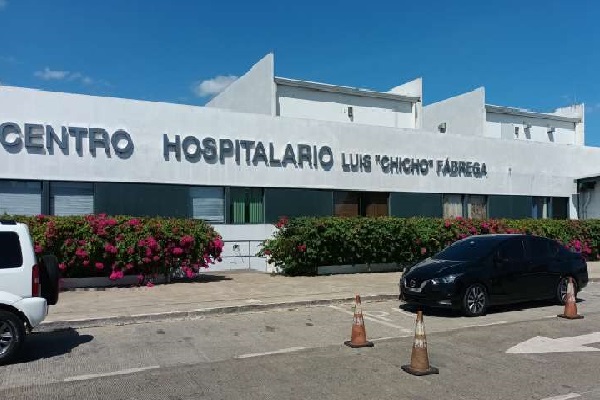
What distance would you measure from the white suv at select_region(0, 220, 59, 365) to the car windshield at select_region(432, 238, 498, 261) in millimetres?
7519

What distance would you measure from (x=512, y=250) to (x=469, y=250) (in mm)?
874

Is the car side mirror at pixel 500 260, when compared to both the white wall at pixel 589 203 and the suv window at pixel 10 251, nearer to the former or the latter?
the suv window at pixel 10 251

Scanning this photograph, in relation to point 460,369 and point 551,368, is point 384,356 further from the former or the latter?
point 551,368

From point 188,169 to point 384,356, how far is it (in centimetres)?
1117

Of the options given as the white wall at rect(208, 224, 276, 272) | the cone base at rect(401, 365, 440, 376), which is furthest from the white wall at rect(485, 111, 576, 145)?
the cone base at rect(401, 365, 440, 376)

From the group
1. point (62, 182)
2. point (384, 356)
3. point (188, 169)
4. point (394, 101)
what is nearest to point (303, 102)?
point (394, 101)

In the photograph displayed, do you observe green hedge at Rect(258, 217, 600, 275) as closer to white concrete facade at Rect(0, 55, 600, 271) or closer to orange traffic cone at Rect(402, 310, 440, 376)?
white concrete facade at Rect(0, 55, 600, 271)

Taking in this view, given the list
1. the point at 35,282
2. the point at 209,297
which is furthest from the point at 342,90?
the point at 35,282

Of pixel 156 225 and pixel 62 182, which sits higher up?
pixel 62 182

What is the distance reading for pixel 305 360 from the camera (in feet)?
23.8

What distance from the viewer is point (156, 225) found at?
14.0m

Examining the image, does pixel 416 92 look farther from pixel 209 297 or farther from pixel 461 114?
pixel 209 297

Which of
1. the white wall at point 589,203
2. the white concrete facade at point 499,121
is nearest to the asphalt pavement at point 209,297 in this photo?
the white concrete facade at point 499,121

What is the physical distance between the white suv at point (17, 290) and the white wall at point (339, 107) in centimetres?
1539
